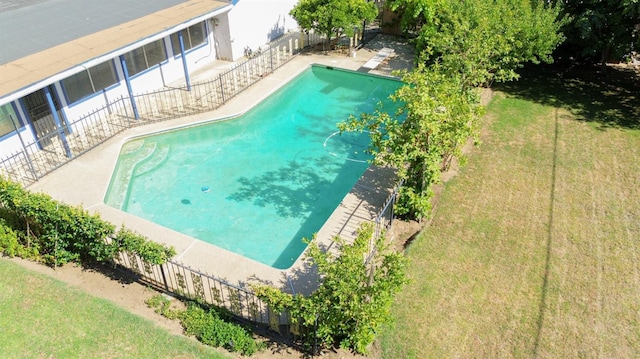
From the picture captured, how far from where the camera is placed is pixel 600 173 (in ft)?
51.6

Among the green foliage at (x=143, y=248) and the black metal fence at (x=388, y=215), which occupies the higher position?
the green foliage at (x=143, y=248)

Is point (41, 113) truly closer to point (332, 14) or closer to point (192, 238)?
point (192, 238)

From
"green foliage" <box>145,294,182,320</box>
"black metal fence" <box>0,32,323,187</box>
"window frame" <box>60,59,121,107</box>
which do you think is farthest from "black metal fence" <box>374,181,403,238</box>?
"window frame" <box>60,59,121,107</box>

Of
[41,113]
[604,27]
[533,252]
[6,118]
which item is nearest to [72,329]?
[6,118]

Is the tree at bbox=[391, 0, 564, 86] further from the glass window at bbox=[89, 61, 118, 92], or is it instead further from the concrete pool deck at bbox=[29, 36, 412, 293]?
the glass window at bbox=[89, 61, 118, 92]

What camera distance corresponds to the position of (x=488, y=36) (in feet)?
57.2

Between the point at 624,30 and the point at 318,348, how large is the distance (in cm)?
2031

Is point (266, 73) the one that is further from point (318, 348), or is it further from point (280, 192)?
point (318, 348)

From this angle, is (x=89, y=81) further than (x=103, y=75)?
No

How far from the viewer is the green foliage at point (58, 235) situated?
413 inches

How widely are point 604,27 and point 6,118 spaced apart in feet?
83.4

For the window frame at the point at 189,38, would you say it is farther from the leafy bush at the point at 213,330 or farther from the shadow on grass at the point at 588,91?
the shadow on grass at the point at 588,91

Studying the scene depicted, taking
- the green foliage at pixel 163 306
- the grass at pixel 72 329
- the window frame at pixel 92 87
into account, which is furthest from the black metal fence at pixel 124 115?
the green foliage at pixel 163 306

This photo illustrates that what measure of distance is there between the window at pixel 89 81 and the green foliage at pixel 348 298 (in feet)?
43.7
